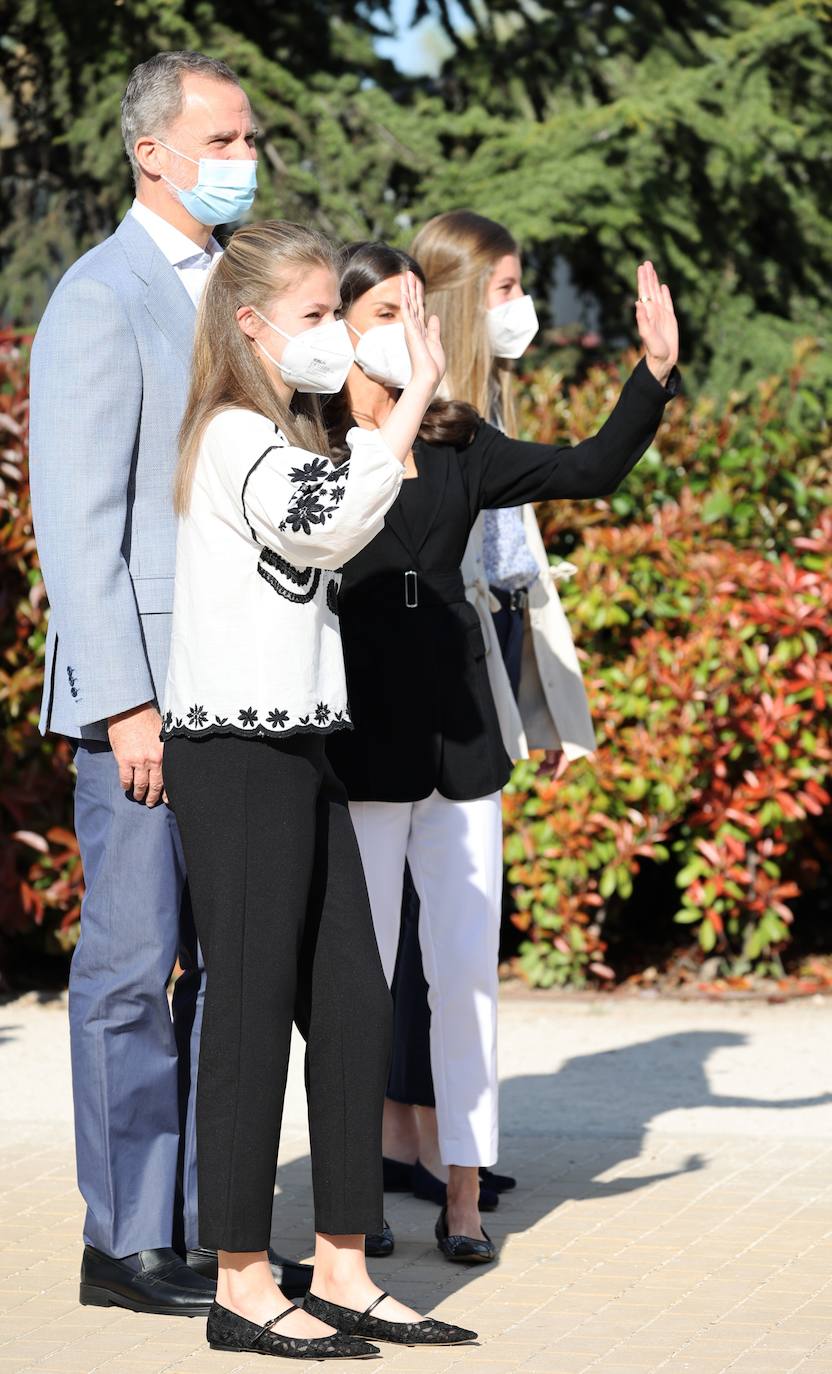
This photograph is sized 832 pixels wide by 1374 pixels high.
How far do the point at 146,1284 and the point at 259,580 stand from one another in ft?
4.63

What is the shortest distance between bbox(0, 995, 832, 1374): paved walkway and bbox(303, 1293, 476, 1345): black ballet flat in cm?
3

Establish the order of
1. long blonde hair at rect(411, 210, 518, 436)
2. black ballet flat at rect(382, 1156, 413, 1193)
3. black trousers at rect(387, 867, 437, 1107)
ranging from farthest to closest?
black ballet flat at rect(382, 1156, 413, 1193), black trousers at rect(387, 867, 437, 1107), long blonde hair at rect(411, 210, 518, 436)

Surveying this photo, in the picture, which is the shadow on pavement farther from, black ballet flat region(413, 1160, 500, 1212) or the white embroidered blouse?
the white embroidered blouse

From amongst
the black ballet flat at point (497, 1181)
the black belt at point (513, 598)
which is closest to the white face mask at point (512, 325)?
the black belt at point (513, 598)

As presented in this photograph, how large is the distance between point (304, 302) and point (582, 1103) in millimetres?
2776

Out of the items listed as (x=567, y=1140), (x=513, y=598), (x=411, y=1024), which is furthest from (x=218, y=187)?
(x=567, y=1140)

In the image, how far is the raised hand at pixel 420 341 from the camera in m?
3.21

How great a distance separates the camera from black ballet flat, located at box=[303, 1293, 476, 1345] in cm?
330

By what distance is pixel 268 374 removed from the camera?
330 cm

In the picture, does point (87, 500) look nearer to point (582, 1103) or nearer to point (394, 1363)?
point (394, 1363)

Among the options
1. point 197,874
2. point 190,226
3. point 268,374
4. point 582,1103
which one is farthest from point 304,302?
point 582,1103

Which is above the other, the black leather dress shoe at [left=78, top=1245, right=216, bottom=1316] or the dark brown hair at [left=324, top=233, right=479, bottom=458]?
the dark brown hair at [left=324, top=233, right=479, bottom=458]

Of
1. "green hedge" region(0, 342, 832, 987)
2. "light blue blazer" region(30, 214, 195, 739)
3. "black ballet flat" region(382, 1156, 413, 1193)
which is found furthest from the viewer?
"green hedge" region(0, 342, 832, 987)

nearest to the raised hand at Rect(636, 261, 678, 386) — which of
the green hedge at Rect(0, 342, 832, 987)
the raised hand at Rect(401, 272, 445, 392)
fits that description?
the raised hand at Rect(401, 272, 445, 392)
